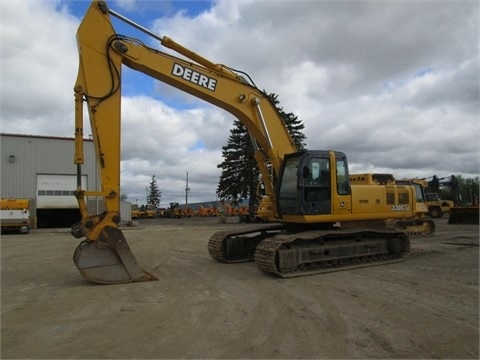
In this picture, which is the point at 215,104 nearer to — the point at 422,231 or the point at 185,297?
the point at 185,297

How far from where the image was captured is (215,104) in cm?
1104

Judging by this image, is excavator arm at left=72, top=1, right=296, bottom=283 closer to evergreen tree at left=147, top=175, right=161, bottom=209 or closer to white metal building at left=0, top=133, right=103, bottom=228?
white metal building at left=0, top=133, right=103, bottom=228

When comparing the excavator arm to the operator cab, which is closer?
the excavator arm

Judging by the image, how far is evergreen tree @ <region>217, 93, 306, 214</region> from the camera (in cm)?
4591

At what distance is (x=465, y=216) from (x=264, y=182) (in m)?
19.3

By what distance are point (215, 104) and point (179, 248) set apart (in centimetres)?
679

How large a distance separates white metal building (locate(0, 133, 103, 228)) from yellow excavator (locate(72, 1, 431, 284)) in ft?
83.9

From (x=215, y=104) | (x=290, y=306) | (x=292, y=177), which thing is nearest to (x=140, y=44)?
(x=215, y=104)

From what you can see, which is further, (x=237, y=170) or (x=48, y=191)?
(x=237, y=170)

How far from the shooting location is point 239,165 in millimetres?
47094

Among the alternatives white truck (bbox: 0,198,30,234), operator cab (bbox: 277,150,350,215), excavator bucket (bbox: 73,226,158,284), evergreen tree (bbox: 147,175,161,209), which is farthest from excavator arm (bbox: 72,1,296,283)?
evergreen tree (bbox: 147,175,161,209)

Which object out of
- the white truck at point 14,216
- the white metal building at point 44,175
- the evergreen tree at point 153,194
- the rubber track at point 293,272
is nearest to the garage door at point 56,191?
the white metal building at point 44,175

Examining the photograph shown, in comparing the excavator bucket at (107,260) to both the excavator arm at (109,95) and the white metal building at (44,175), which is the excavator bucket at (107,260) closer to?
the excavator arm at (109,95)

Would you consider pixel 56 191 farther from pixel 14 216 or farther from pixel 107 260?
pixel 107 260
